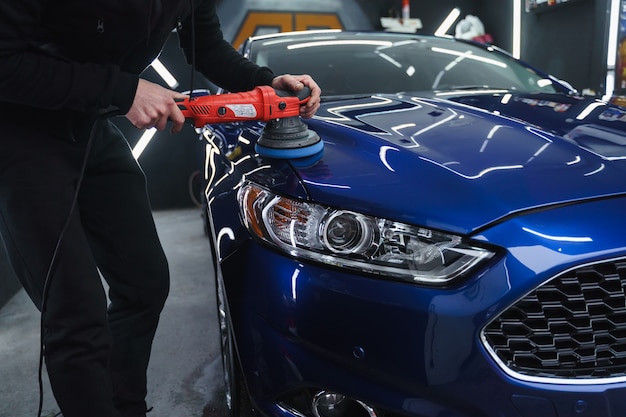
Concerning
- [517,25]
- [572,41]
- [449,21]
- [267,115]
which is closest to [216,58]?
[267,115]

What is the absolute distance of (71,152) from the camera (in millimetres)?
1022

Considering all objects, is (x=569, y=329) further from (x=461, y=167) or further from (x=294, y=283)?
(x=294, y=283)

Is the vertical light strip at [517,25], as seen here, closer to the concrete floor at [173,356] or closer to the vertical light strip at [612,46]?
the vertical light strip at [612,46]

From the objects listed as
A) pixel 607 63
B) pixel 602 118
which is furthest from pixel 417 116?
pixel 607 63

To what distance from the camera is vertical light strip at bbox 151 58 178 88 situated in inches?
160

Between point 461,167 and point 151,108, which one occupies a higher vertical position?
point 151,108

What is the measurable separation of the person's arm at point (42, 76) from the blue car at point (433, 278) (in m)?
0.33

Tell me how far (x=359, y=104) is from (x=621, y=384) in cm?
104

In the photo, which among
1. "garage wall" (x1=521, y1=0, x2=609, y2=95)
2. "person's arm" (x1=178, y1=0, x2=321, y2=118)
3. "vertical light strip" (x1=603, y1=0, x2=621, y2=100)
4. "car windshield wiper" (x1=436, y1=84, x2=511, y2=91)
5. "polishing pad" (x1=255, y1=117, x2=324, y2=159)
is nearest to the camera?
"polishing pad" (x1=255, y1=117, x2=324, y2=159)

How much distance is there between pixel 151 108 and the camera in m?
0.92

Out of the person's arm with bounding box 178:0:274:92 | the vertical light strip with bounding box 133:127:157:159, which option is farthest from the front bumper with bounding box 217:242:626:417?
the vertical light strip with bounding box 133:127:157:159

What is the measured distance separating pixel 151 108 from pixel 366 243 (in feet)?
1.50

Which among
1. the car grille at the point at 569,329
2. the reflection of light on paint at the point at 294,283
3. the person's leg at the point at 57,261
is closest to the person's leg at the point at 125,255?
the person's leg at the point at 57,261

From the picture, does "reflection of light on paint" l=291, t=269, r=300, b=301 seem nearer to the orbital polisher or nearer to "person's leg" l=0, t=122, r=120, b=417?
the orbital polisher
